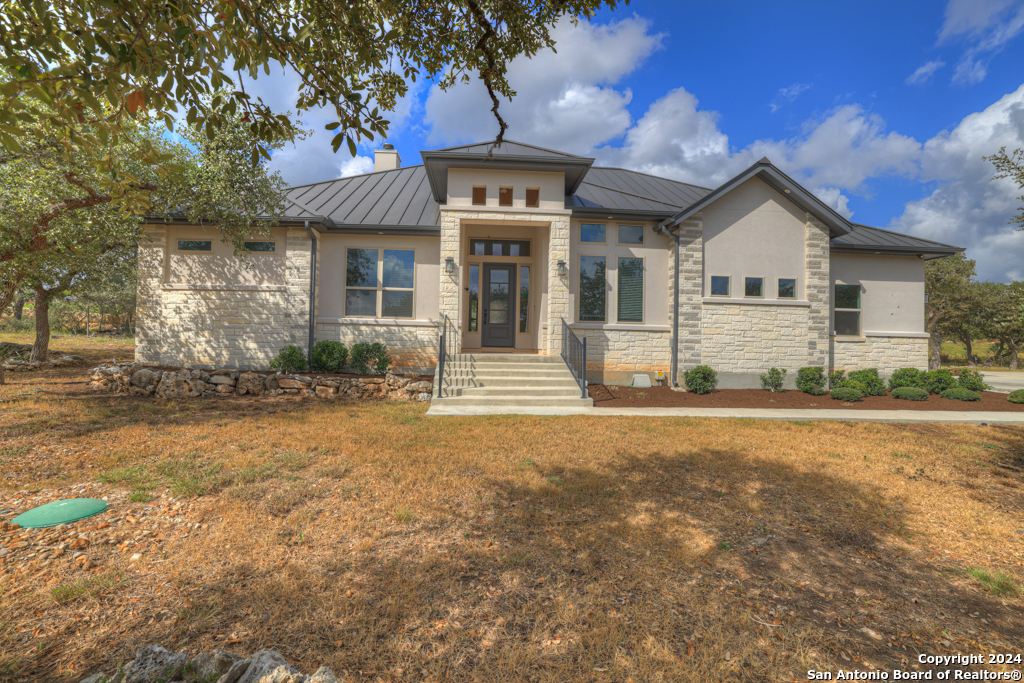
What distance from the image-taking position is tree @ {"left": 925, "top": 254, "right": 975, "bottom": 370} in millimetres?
21500

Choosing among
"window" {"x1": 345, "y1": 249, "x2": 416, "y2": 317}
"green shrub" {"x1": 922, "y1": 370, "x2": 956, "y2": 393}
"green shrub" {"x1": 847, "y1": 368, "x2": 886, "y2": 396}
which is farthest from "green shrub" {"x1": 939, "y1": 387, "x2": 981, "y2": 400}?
"window" {"x1": 345, "y1": 249, "x2": 416, "y2": 317}

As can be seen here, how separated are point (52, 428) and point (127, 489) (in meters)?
3.42

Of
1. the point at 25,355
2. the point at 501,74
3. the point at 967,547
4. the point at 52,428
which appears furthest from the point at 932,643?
the point at 25,355

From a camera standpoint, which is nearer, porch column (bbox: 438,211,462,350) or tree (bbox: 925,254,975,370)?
porch column (bbox: 438,211,462,350)

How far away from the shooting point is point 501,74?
476 cm

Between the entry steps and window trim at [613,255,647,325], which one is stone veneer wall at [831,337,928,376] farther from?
the entry steps

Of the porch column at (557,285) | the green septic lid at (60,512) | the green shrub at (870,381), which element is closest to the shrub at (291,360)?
the porch column at (557,285)

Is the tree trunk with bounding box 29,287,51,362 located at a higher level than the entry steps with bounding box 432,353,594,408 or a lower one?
higher

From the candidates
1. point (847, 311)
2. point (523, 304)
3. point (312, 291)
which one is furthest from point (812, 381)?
point (312, 291)

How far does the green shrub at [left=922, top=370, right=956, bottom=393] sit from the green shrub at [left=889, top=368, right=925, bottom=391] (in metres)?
0.12

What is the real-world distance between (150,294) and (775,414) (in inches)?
601

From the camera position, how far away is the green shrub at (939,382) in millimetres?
10750

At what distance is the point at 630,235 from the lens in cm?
1150

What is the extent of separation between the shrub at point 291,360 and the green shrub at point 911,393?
48.8ft
